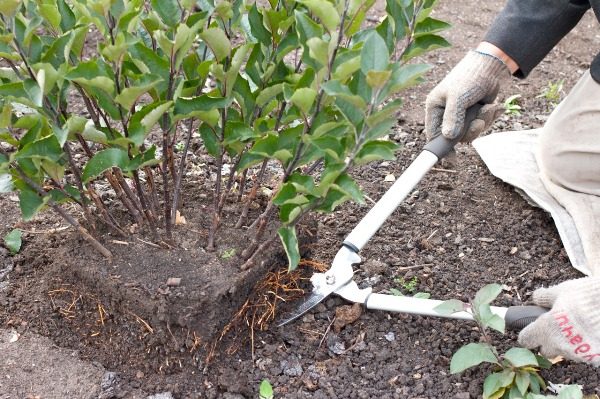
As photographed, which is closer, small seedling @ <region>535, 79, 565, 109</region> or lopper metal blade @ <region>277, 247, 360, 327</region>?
lopper metal blade @ <region>277, 247, 360, 327</region>

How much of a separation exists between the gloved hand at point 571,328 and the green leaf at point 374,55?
730 mm

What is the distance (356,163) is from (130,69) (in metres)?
0.51

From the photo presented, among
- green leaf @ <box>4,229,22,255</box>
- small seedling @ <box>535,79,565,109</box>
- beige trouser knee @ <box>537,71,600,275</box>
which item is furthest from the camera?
small seedling @ <box>535,79,565,109</box>

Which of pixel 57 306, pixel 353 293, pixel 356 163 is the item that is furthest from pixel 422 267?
pixel 57 306

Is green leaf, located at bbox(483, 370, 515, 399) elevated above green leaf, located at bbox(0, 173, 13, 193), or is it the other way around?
green leaf, located at bbox(0, 173, 13, 193)

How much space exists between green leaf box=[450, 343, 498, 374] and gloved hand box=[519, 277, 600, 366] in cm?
12

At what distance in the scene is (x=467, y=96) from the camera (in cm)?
215

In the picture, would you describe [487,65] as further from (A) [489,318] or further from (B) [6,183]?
(B) [6,183]

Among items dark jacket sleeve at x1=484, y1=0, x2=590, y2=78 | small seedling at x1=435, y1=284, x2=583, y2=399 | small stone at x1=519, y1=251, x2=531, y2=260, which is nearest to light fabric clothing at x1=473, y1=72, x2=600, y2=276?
small stone at x1=519, y1=251, x2=531, y2=260

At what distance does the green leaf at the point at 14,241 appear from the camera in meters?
2.00

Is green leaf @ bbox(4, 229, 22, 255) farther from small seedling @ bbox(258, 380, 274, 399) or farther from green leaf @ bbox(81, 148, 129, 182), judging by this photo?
small seedling @ bbox(258, 380, 274, 399)

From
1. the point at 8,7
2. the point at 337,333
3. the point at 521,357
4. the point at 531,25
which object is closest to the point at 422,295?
the point at 337,333

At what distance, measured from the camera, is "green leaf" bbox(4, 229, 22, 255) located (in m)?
2.00

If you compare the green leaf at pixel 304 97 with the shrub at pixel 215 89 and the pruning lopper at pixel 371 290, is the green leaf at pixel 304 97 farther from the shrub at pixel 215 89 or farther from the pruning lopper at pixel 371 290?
the pruning lopper at pixel 371 290
